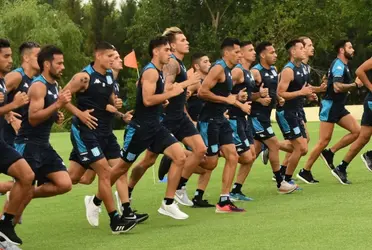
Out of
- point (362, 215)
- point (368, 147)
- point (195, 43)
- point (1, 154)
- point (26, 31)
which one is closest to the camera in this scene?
point (1, 154)

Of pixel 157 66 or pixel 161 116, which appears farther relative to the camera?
pixel 161 116

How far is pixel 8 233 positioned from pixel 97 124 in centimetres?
217

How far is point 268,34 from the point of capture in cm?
6556

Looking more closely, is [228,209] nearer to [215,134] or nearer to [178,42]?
[215,134]

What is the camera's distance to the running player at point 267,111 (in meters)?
16.4

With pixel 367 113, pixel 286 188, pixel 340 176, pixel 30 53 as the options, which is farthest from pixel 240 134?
pixel 30 53

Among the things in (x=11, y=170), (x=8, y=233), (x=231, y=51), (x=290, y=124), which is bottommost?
(x=8, y=233)

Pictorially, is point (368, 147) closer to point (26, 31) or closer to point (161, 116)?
point (161, 116)

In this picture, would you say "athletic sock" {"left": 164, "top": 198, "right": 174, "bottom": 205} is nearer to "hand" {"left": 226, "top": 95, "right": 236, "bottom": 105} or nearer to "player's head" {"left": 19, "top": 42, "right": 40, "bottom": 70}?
"hand" {"left": 226, "top": 95, "right": 236, "bottom": 105}

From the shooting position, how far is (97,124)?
505 inches

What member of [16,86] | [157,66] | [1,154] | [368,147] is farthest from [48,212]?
[368,147]

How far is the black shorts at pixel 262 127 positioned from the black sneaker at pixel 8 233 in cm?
609

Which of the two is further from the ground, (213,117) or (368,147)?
(213,117)

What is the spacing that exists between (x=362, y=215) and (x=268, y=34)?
53.6 meters
